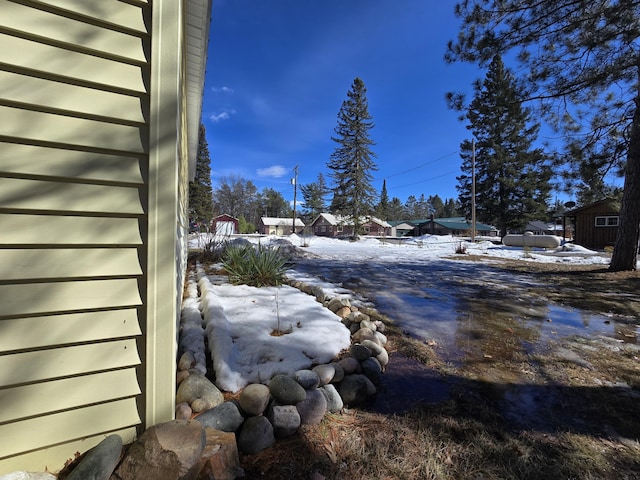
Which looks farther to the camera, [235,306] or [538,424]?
[235,306]

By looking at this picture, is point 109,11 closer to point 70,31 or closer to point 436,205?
point 70,31

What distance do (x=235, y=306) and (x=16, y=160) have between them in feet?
7.40

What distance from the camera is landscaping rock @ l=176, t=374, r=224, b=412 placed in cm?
156

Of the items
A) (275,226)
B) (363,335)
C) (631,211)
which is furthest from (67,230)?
(275,226)

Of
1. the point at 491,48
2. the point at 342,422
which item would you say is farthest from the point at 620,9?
the point at 342,422

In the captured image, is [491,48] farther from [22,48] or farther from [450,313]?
[22,48]

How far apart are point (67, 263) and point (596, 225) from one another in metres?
23.0

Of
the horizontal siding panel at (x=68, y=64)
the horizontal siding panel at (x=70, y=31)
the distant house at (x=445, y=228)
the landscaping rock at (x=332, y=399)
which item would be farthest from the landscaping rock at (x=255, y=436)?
the distant house at (x=445, y=228)

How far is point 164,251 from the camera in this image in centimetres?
133

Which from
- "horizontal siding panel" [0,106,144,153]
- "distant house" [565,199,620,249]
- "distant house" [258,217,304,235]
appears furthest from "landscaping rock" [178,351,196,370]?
"distant house" [258,217,304,235]

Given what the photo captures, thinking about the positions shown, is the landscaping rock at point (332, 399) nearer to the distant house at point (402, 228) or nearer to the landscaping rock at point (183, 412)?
the landscaping rock at point (183, 412)

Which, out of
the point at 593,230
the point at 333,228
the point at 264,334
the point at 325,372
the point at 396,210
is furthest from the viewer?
the point at 396,210

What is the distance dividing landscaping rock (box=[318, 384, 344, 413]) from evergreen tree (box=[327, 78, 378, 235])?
23592 millimetres

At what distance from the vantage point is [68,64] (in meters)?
1.15
